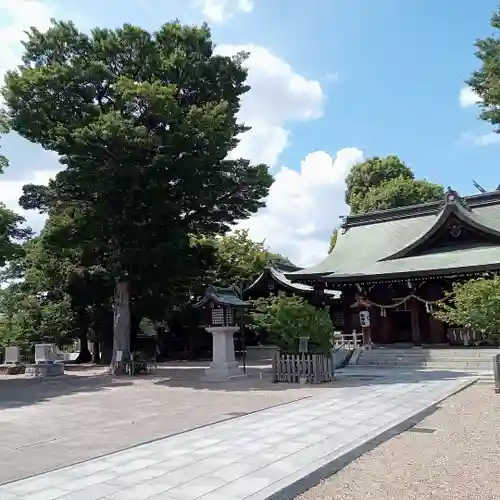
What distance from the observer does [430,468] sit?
6.27 meters

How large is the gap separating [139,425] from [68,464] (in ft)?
9.28

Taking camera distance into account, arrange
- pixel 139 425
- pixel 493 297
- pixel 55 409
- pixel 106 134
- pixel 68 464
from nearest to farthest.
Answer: pixel 68 464 < pixel 139 425 < pixel 493 297 < pixel 55 409 < pixel 106 134

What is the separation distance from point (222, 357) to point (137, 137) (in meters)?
8.59

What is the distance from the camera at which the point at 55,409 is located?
12.3 metres

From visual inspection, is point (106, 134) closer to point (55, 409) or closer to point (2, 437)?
point (55, 409)

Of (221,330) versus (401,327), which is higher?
(221,330)

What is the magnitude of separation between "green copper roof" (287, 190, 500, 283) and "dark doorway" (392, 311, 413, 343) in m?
2.93

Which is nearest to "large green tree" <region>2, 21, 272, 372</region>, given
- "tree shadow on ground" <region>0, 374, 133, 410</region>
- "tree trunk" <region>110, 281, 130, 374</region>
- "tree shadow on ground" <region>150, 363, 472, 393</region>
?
"tree trunk" <region>110, 281, 130, 374</region>

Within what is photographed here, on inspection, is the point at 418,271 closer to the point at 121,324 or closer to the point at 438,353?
the point at 438,353

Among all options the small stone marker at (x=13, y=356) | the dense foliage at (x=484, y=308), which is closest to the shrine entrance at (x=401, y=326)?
the dense foliage at (x=484, y=308)

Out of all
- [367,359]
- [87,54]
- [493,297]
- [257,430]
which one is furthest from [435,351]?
[87,54]

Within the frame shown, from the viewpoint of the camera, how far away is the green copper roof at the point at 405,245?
73.6 feet

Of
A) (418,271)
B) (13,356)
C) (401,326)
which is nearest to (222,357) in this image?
(418,271)

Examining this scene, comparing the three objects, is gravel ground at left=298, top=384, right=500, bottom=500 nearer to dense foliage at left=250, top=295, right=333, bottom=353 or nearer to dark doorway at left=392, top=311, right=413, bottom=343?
dense foliage at left=250, top=295, right=333, bottom=353
